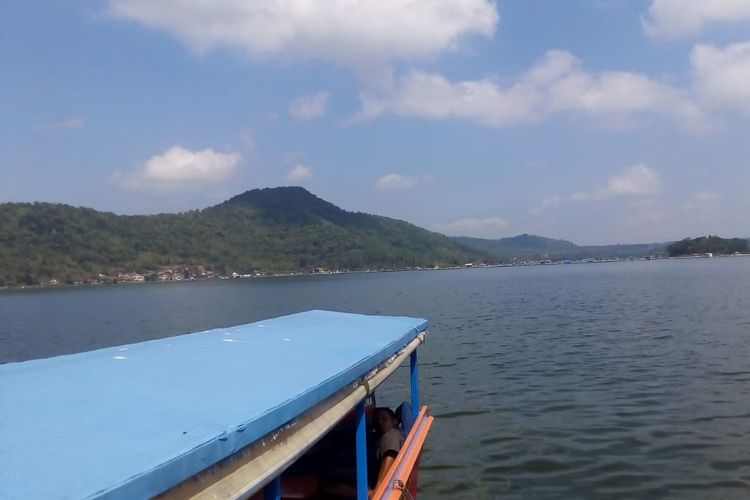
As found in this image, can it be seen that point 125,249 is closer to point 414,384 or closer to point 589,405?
point 589,405

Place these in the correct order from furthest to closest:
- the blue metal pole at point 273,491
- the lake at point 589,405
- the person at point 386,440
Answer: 1. the lake at point 589,405
2. the person at point 386,440
3. the blue metal pole at point 273,491

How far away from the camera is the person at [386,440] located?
7.07m

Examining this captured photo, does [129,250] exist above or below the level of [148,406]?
above

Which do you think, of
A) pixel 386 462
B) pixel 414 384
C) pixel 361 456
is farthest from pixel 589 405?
Answer: pixel 361 456

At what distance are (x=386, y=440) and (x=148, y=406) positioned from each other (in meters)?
4.42

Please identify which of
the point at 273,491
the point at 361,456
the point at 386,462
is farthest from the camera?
the point at 386,462

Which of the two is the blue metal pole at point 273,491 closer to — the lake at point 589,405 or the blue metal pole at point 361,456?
the blue metal pole at point 361,456

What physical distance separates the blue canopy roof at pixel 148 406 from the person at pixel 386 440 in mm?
1905

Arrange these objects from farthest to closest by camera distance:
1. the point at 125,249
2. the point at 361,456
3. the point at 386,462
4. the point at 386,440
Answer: the point at 125,249 < the point at 386,440 < the point at 386,462 < the point at 361,456

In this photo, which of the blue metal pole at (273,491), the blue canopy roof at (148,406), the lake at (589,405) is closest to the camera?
the blue canopy roof at (148,406)

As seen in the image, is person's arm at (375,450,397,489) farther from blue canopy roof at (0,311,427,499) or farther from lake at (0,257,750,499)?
lake at (0,257,750,499)

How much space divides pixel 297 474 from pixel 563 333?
68.3 ft

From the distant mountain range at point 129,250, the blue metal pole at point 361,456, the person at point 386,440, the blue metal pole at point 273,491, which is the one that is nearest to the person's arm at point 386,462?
the person at point 386,440

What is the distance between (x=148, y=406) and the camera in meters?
3.30
